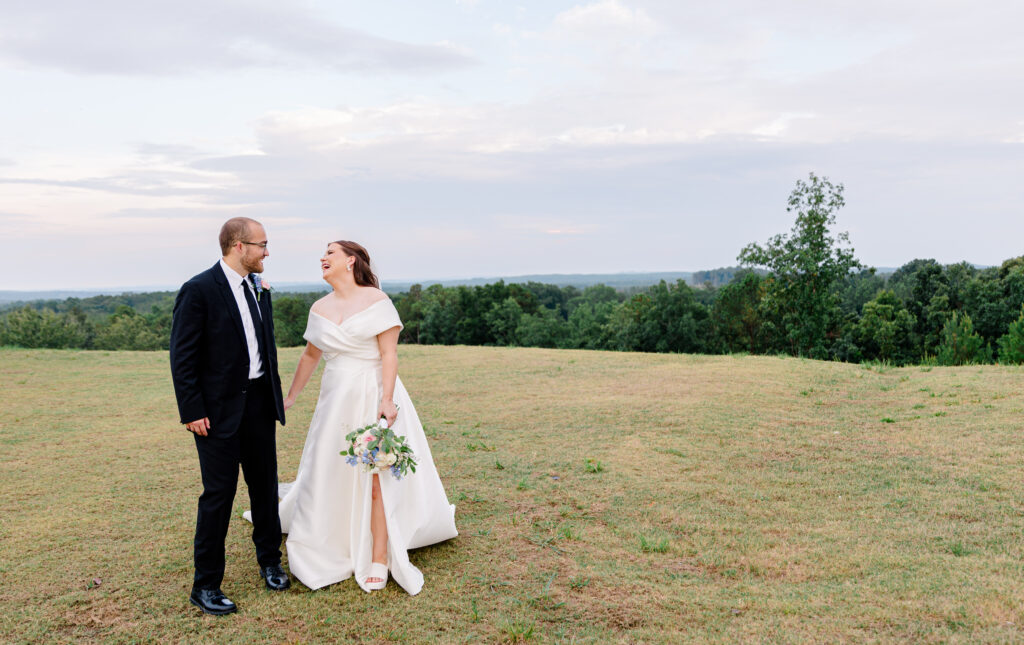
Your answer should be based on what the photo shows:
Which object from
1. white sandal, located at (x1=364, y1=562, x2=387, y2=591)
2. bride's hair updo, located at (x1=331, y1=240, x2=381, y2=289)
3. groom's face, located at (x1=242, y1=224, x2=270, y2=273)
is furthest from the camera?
bride's hair updo, located at (x1=331, y1=240, x2=381, y2=289)

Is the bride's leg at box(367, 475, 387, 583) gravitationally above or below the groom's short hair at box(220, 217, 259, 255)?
below

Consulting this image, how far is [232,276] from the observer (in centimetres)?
478

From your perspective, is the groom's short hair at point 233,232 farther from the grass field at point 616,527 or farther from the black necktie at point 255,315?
the grass field at point 616,527

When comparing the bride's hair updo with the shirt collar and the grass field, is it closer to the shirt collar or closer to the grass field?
the shirt collar

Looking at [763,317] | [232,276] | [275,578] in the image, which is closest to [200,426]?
[232,276]

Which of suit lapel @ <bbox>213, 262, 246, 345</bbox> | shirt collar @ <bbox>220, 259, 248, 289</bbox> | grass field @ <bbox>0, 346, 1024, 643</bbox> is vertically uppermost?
shirt collar @ <bbox>220, 259, 248, 289</bbox>

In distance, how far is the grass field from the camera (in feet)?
14.9

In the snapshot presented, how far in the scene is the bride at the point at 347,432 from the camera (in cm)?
514

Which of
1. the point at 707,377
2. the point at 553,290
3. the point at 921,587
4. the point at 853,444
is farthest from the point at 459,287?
the point at 921,587

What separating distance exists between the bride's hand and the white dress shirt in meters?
0.94

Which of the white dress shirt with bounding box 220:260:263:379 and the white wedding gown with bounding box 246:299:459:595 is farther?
the white wedding gown with bounding box 246:299:459:595

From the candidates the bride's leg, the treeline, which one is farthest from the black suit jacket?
the treeline

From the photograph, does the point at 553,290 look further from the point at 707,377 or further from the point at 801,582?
the point at 801,582

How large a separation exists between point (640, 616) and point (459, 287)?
235ft
